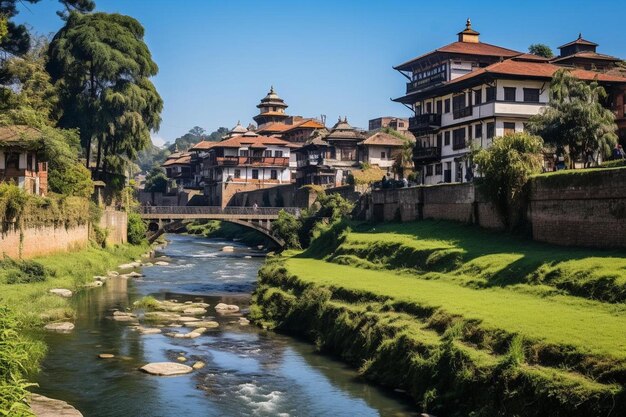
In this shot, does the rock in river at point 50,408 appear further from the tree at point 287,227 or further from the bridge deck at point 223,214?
the bridge deck at point 223,214

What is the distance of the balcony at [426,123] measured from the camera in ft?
198

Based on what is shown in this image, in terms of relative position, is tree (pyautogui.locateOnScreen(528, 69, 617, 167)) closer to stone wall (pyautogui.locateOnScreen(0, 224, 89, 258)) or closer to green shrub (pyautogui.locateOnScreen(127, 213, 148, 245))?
stone wall (pyautogui.locateOnScreen(0, 224, 89, 258))

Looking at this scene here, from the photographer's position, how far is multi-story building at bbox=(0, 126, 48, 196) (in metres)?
53.7

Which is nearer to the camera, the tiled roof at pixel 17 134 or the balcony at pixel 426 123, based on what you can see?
the tiled roof at pixel 17 134

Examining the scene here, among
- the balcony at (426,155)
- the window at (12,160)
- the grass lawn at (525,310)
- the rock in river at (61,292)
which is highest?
the balcony at (426,155)

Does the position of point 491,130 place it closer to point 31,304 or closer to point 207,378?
point 31,304

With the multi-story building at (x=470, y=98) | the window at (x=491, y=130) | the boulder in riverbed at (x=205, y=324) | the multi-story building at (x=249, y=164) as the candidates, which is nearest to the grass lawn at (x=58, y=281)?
the boulder in riverbed at (x=205, y=324)

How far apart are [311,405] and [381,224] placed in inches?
1284

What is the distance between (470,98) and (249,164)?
61449 millimetres

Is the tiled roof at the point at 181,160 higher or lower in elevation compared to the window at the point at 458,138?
higher

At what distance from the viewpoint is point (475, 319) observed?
24.9 metres

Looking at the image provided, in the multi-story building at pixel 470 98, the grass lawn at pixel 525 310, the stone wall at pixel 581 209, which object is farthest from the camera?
the multi-story building at pixel 470 98

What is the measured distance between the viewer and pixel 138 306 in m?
44.1

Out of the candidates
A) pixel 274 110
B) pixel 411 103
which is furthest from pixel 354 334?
pixel 274 110
